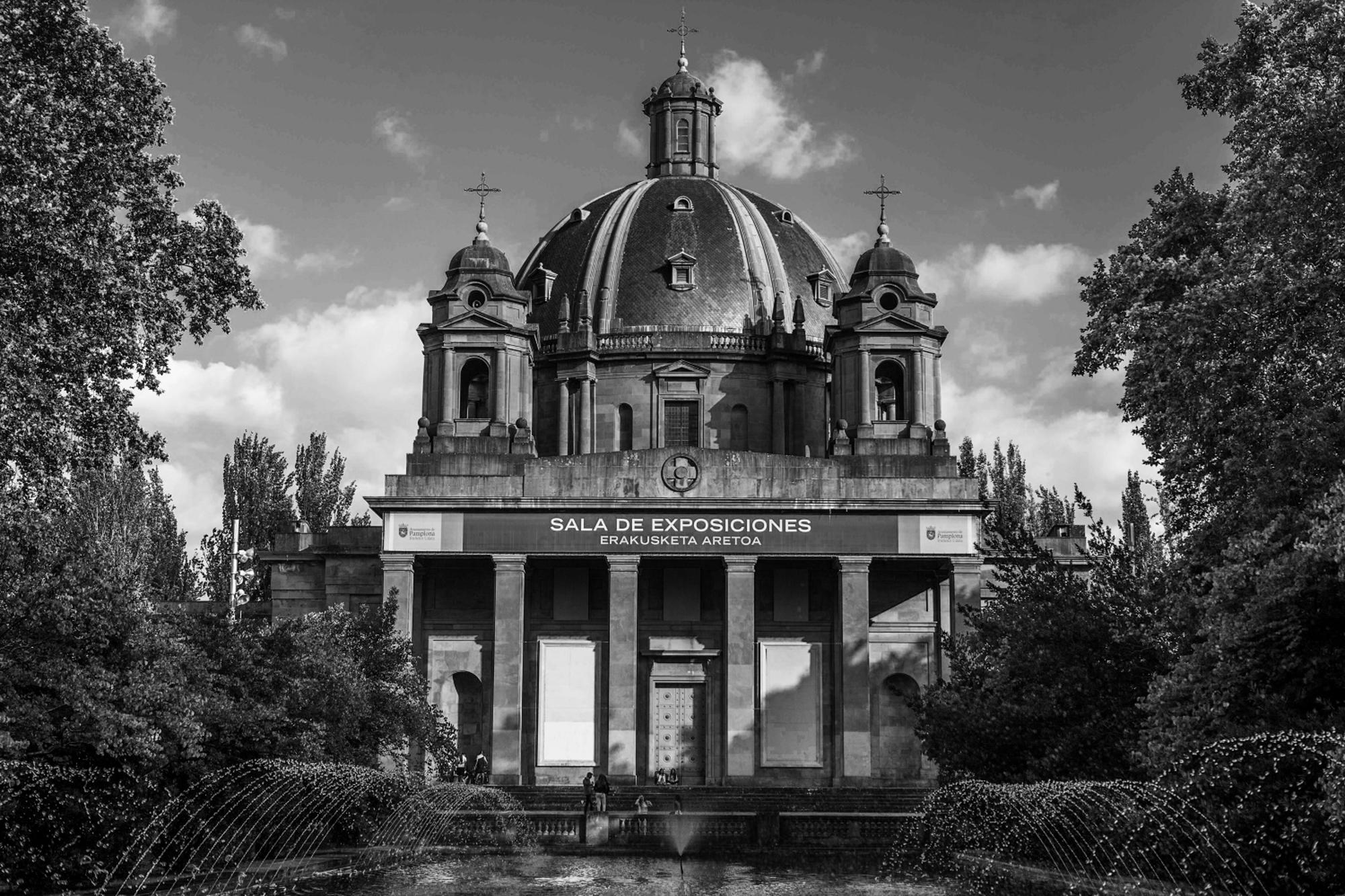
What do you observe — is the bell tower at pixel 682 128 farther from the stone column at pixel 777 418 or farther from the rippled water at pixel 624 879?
the rippled water at pixel 624 879

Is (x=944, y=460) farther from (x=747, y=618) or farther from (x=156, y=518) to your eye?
Answer: (x=156, y=518)

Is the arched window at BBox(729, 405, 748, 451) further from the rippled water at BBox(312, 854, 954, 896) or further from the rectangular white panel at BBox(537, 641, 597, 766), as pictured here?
the rippled water at BBox(312, 854, 954, 896)

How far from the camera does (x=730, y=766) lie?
58312mm

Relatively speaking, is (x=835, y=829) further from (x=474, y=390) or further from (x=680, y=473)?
(x=474, y=390)

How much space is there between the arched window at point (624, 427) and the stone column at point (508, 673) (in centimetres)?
1157

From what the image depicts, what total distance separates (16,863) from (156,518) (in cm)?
5264

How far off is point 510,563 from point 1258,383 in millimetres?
36040

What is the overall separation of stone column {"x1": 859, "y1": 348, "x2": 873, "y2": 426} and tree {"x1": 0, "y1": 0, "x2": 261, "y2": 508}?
3830 cm

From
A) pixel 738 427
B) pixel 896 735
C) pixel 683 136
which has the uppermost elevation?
pixel 683 136

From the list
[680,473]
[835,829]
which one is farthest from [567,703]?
[835,829]

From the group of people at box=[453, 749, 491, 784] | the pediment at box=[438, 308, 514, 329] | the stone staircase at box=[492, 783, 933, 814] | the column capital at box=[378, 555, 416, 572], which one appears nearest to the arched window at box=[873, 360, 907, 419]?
the pediment at box=[438, 308, 514, 329]

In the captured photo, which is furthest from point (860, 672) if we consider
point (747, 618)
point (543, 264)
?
point (543, 264)

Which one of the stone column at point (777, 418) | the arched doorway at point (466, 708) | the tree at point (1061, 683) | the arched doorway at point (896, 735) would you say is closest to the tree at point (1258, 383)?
the tree at point (1061, 683)

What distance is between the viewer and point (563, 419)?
71312mm
